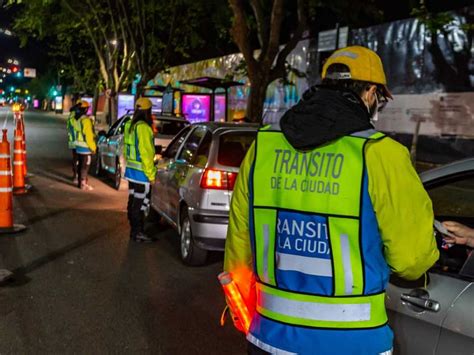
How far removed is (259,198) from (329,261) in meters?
0.34

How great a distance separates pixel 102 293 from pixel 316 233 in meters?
4.22

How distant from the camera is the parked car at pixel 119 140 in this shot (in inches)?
500

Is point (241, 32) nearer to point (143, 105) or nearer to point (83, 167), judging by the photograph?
point (83, 167)

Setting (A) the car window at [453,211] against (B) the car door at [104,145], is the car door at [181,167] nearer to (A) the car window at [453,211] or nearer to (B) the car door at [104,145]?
(A) the car window at [453,211]

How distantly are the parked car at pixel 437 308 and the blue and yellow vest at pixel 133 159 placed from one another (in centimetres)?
505

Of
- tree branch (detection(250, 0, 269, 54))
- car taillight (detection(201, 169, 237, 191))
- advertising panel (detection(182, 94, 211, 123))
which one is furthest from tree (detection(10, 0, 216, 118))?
car taillight (detection(201, 169, 237, 191))

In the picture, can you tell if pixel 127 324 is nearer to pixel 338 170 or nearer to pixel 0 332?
pixel 0 332

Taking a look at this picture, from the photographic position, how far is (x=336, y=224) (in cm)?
203

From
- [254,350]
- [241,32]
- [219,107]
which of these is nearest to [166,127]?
[241,32]

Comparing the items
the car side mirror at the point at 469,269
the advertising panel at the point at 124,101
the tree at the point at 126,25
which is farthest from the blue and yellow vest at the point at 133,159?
the advertising panel at the point at 124,101

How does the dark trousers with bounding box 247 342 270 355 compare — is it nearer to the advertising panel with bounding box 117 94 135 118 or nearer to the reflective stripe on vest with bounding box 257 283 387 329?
the reflective stripe on vest with bounding box 257 283 387 329

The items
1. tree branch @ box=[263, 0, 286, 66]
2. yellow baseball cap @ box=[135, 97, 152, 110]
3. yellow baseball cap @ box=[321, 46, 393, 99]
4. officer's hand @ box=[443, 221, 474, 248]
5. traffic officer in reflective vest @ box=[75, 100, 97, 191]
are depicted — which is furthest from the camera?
tree branch @ box=[263, 0, 286, 66]

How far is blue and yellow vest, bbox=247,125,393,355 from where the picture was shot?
203 cm

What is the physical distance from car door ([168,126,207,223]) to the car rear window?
0.40m
